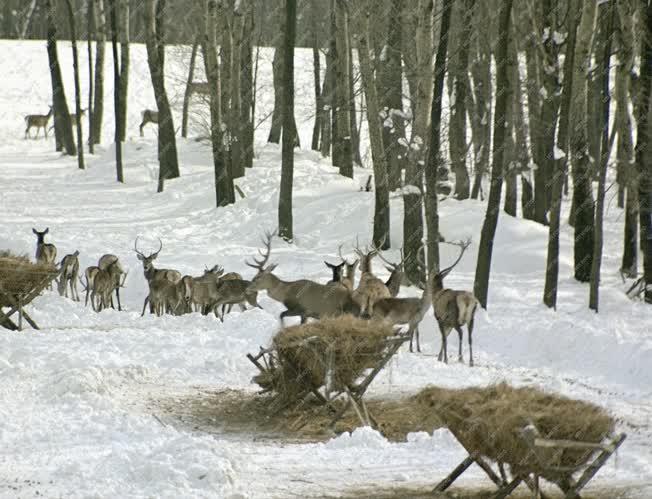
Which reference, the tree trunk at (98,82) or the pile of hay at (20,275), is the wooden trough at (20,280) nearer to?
the pile of hay at (20,275)

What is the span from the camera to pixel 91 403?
1105 centimetres

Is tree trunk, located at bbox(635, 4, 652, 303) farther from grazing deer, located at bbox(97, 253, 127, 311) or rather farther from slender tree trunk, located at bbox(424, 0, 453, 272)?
grazing deer, located at bbox(97, 253, 127, 311)

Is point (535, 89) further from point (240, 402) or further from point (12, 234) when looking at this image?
point (240, 402)

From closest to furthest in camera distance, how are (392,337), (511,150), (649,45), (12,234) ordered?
(392,337)
(649,45)
(12,234)
(511,150)

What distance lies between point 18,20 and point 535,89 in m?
51.5

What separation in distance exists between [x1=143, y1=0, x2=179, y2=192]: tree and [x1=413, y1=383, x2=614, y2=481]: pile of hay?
25.3 m

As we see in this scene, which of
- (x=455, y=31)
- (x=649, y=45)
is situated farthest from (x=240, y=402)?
(x=455, y=31)

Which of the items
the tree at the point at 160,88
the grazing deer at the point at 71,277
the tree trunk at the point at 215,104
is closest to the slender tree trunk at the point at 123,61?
the tree at the point at 160,88

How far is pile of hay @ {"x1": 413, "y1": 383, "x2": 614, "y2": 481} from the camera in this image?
7379 millimetres

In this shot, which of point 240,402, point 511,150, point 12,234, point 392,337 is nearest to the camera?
point 392,337

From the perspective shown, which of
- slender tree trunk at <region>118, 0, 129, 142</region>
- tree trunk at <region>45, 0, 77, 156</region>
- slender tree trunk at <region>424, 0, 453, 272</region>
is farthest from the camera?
tree trunk at <region>45, 0, 77, 156</region>

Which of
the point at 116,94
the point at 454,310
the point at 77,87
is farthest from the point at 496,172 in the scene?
the point at 77,87

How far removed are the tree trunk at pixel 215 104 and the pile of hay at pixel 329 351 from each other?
58.2 ft

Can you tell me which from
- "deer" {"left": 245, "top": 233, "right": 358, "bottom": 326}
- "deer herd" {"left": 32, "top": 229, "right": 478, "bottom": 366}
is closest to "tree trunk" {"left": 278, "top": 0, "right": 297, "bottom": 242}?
"deer herd" {"left": 32, "top": 229, "right": 478, "bottom": 366}
